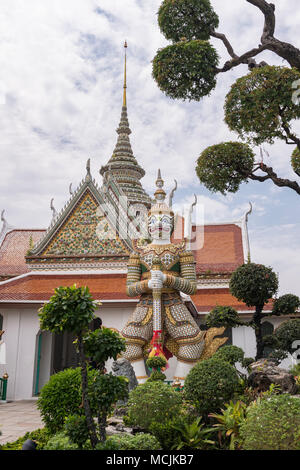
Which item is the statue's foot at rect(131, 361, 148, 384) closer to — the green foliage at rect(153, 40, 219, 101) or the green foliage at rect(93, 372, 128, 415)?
the green foliage at rect(93, 372, 128, 415)

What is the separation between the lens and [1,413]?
7.76 m

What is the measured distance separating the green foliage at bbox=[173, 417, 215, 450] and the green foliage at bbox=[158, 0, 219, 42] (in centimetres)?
553

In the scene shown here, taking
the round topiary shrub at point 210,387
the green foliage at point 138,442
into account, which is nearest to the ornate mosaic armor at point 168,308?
the round topiary shrub at point 210,387

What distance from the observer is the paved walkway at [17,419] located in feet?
19.0

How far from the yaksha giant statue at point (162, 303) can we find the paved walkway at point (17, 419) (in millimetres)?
1891

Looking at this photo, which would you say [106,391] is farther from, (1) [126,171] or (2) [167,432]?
(1) [126,171]

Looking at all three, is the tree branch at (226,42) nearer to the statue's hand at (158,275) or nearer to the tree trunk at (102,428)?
the statue's hand at (158,275)

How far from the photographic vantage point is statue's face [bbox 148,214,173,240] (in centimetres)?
789

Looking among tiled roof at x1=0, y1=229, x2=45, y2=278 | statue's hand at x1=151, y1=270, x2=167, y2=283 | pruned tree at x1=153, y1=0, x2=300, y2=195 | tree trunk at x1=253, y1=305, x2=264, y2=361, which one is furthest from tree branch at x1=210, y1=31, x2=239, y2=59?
tiled roof at x1=0, y1=229, x2=45, y2=278

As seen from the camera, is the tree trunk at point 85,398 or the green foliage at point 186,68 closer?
the tree trunk at point 85,398

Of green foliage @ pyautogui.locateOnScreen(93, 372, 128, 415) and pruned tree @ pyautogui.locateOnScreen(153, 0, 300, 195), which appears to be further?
pruned tree @ pyautogui.locateOnScreen(153, 0, 300, 195)

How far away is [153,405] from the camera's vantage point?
181 inches

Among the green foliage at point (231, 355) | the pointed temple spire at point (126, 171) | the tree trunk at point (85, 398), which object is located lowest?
the tree trunk at point (85, 398)

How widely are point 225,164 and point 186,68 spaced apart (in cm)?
188
